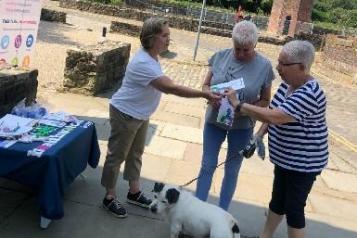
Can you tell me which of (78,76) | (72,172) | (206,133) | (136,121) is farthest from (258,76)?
(78,76)

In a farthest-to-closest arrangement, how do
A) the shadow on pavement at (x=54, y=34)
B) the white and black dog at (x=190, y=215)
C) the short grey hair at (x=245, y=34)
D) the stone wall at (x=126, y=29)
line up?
the stone wall at (x=126, y=29)
the shadow on pavement at (x=54, y=34)
the short grey hair at (x=245, y=34)
the white and black dog at (x=190, y=215)

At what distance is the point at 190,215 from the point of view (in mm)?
4215

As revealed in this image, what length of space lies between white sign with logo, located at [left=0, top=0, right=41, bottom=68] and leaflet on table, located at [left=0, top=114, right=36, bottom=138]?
2.43 meters

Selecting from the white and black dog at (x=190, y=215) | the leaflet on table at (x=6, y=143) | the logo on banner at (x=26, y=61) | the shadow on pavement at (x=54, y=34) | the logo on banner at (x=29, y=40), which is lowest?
the shadow on pavement at (x=54, y=34)

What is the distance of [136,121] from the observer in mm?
4566

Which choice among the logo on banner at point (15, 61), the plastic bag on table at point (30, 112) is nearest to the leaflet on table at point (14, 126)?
the plastic bag on table at point (30, 112)

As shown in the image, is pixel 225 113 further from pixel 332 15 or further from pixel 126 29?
pixel 332 15

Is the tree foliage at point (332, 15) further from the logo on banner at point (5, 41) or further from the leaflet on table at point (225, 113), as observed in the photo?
the leaflet on table at point (225, 113)

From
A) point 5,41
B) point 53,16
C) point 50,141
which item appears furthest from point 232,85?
point 53,16

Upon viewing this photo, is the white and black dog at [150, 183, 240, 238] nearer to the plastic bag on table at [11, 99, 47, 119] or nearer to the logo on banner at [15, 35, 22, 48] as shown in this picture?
the plastic bag on table at [11, 99, 47, 119]

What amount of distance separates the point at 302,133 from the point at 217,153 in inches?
43.9

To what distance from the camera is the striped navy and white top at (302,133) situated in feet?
12.2

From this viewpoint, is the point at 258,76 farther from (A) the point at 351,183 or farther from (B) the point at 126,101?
(A) the point at 351,183

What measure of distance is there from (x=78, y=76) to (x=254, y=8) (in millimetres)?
49819
